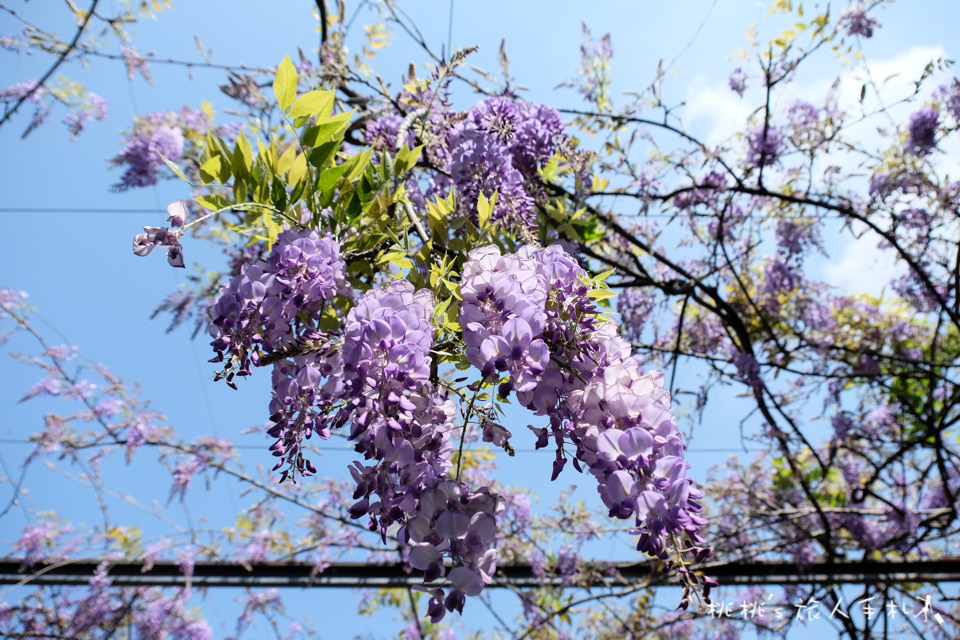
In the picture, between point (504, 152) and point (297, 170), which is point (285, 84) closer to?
point (297, 170)

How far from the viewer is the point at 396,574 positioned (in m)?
2.69

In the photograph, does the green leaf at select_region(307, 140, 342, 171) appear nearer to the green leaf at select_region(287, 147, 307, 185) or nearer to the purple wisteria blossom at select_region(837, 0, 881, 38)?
the green leaf at select_region(287, 147, 307, 185)

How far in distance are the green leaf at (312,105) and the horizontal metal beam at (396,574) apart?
78.4 inches

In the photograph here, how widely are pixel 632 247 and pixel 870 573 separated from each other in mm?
1668

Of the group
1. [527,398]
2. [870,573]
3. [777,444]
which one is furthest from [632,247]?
[527,398]

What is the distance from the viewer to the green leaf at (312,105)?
815mm

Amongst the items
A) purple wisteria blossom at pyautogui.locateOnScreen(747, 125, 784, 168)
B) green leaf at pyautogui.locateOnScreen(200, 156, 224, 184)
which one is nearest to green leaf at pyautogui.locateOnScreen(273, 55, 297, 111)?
green leaf at pyautogui.locateOnScreen(200, 156, 224, 184)

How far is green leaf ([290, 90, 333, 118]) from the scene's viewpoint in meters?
0.81

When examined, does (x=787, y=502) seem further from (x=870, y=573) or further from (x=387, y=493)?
(x=387, y=493)

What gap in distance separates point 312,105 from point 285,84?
0.14 ft

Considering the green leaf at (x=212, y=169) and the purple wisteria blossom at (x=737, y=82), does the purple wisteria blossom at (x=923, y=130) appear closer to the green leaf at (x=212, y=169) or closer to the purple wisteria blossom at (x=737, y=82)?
the purple wisteria blossom at (x=737, y=82)

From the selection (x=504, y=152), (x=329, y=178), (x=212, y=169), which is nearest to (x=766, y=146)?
(x=504, y=152)

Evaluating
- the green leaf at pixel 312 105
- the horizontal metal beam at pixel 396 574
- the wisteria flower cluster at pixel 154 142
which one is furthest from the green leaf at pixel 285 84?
the horizontal metal beam at pixel 396 574

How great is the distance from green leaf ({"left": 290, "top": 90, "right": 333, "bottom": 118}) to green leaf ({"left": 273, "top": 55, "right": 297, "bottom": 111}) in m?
0.01
